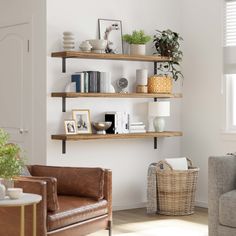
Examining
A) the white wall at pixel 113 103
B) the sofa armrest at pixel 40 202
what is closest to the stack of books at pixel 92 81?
the white wall at pixel 113 103

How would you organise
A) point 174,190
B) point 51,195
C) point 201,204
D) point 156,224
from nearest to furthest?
point 51,195
point 156,224
point 174,190
point 201,204

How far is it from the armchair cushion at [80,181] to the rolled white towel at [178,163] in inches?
70.0

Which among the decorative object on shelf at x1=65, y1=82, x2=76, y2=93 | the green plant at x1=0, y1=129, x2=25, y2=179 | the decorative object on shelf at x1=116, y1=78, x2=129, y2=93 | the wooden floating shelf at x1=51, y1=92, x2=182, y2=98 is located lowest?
the green plant at x1=0, y1=129, x2=25, y2=179

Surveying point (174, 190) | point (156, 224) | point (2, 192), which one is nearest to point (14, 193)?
point (2, 192)

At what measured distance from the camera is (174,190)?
22.8 feet

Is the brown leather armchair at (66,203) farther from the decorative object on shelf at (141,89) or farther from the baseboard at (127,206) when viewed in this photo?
the decorative object on shelf at (141,89)

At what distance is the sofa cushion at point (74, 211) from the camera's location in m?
4.77

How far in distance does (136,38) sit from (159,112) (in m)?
0.88

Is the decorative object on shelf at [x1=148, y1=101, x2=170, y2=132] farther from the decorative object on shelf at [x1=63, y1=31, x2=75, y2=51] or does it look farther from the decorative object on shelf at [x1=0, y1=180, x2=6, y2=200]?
the decorative object on shelf at [x1=0, y1=180, x2=6, y2=200]

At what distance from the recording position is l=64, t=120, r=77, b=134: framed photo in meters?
6.61

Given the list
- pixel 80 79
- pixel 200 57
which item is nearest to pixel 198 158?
pixel 200 57

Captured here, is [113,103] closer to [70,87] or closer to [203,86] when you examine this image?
[70,87]

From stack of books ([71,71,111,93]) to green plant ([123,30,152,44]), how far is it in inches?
20.9

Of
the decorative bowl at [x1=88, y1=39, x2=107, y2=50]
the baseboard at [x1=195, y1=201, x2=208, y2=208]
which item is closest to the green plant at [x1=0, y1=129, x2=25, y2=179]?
the decorative bowl at [x1=88, y1=39, x2=107, y2=50]
